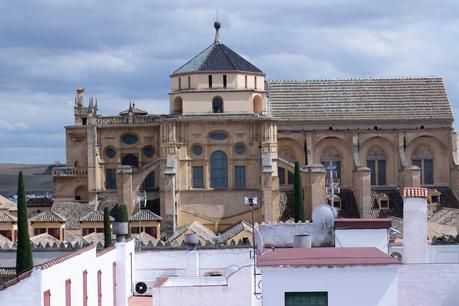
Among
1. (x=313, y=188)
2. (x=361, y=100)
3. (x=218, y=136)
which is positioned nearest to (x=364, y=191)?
(x=313, y=188)

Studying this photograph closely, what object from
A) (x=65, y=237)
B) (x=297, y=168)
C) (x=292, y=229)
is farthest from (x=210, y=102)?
(x=292, y=229)

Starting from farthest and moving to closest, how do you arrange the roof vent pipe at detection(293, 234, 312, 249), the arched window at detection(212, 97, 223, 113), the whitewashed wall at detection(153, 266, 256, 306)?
the arched window at detection(212, 97, 223, 113) < the whitewashed wall at detection(153, 266, 256, 306) < the roof vent pipe at detection(293, 234, 312, 249)

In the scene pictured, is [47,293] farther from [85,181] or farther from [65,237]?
[85,181]

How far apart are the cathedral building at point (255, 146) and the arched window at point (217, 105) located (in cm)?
7

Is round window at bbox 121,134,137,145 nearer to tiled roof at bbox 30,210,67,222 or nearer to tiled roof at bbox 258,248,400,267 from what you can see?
tiled roof at bbox 30,210,67,222

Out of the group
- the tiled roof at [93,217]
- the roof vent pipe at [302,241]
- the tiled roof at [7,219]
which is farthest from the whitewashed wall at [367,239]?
the tiled roof at [7,219]

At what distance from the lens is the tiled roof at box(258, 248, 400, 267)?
24.6m

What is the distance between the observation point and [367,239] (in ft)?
108

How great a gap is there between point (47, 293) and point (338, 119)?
54649mm

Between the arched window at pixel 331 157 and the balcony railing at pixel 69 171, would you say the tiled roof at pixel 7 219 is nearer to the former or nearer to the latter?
the balcony railing at pixel 69 171

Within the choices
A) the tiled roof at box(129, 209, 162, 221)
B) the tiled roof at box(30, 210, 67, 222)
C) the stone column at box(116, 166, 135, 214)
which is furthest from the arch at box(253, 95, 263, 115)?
the tiled roof at box(30, 210, 67, 222)

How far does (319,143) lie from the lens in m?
77.7

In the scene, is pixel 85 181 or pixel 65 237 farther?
pixel 85 181

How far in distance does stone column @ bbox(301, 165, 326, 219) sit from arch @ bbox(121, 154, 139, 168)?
42.0ft
